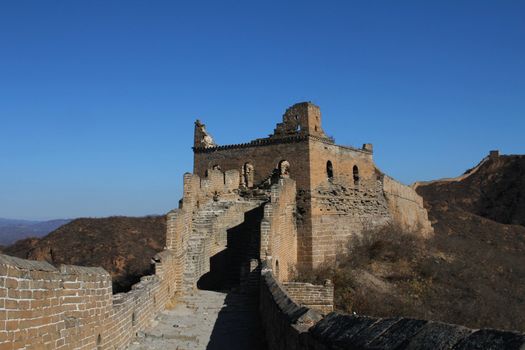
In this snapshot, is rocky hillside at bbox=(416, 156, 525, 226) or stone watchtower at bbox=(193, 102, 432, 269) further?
rocky hillside at bbox=(416, 156, 525, 226)

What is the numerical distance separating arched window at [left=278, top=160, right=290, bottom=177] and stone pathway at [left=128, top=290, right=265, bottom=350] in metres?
8.43

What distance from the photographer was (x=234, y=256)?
1986 centimetres

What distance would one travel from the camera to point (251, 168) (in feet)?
81.7

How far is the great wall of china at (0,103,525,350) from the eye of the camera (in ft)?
15.3

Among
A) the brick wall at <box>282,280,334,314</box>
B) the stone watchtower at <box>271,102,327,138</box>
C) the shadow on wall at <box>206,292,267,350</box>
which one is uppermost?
the stone watchtower at <box>271,102,327,138</box>

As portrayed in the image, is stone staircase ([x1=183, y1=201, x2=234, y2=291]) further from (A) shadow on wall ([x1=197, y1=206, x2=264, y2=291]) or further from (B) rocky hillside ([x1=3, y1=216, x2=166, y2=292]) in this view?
(B) rocky hillside ([x1=3, y1=216, x2=166, y2=292])

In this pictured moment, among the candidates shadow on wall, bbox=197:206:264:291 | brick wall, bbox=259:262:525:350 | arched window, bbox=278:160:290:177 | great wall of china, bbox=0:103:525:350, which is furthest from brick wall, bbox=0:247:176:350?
arched window, bbox=278:160:290:177

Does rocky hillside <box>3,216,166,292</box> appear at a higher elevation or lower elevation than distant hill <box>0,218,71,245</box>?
lower

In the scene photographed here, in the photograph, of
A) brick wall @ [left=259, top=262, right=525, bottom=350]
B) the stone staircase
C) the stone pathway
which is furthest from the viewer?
the stone staircase

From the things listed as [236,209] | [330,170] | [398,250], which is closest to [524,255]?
[398,250]

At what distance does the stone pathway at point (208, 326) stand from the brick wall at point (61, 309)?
67 centimetres

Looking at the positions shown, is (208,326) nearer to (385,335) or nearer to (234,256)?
(234,256)

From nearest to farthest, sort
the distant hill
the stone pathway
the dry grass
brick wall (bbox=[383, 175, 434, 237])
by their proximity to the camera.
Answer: the stone pathway < the dry grass < brick wall (bbox=[383, 175, 434, 237]) < the distant hill

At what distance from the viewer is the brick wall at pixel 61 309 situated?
477 cm
